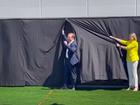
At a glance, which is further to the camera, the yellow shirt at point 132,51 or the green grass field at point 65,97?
the yellow shirt at point 132,51

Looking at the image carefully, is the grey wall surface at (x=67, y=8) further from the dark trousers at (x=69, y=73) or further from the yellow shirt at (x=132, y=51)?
the dark trousers at (x=69, y=73)

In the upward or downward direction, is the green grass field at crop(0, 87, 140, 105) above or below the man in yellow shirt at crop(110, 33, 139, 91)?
below

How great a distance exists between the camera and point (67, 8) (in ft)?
57.8

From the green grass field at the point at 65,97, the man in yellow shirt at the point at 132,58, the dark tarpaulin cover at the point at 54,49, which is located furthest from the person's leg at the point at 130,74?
the green grass field at the point at 65,97

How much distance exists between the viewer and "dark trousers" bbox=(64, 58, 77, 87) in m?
17.0

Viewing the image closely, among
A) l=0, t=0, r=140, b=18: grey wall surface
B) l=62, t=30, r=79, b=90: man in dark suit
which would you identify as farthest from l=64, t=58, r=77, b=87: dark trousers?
l=0, t=0, r=140, b=18: grey wall surface

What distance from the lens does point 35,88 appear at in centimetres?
1728

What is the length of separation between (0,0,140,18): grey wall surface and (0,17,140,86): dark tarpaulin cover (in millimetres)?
323

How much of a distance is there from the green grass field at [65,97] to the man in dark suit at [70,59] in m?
0.66

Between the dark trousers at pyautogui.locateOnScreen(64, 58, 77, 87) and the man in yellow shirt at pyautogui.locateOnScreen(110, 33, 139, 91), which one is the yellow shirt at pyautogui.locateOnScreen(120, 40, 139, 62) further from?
the dark trousers at pyautogui.locateOnScreen(64, 58, 77, 87)

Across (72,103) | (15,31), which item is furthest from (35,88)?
(72,103)

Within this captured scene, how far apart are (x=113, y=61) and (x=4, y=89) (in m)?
3.86

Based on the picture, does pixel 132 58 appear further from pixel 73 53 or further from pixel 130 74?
pixel 73 53

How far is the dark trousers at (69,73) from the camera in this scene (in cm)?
1700
